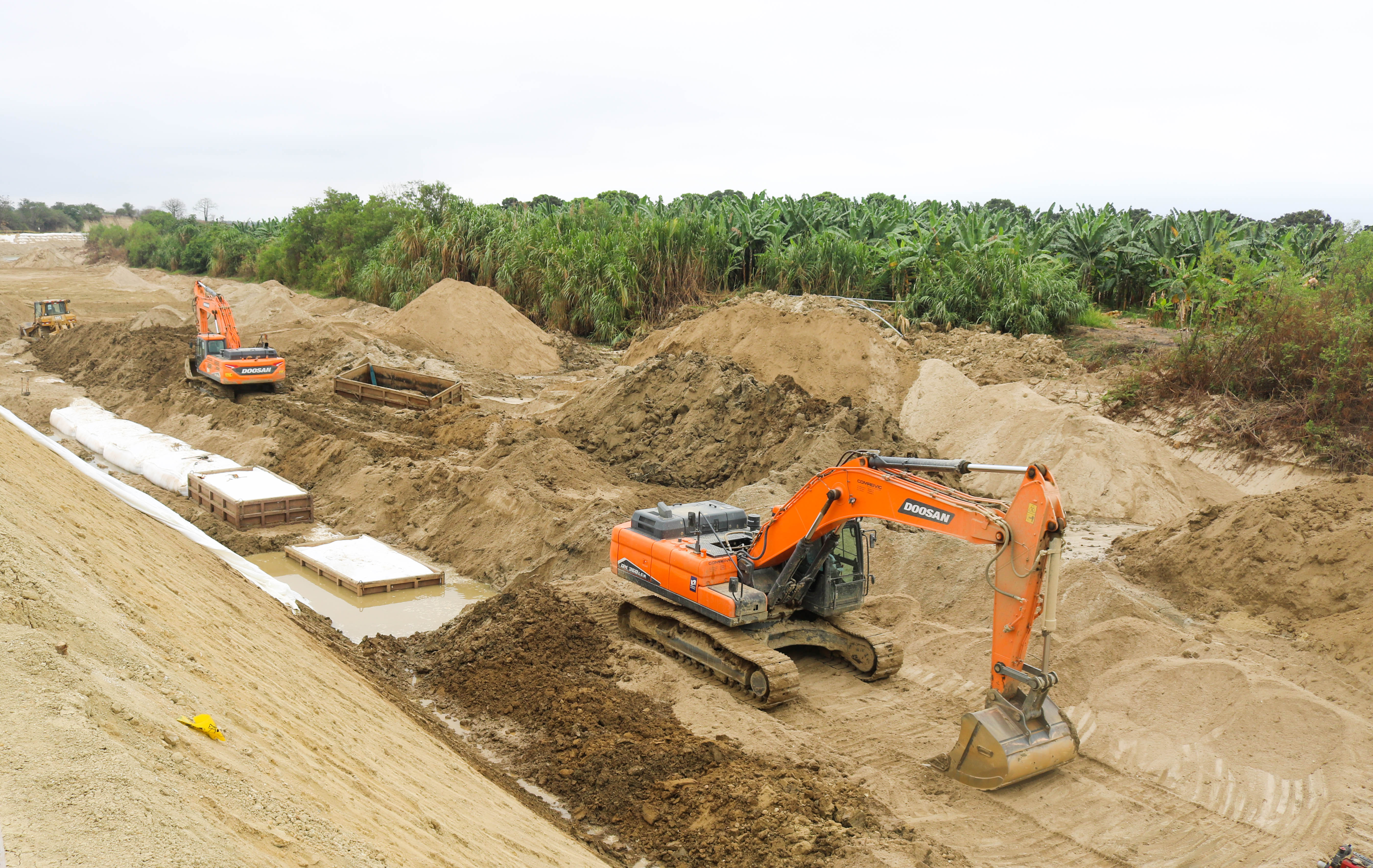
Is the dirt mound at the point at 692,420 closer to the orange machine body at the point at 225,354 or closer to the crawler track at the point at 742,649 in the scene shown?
the crawler track at the point at 742,649

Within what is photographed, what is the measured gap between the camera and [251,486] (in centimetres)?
1533

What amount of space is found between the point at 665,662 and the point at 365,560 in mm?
5482

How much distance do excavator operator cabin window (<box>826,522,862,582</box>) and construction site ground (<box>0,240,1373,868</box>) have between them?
1.16 m

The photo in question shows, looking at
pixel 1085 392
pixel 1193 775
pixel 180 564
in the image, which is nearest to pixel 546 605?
pixel 180 564

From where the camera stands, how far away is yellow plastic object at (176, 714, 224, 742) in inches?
179

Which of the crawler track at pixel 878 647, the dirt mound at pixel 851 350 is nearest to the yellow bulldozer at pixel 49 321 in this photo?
the dirt mound at pixel 851 350

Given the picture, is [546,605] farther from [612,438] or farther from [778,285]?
[778,285]

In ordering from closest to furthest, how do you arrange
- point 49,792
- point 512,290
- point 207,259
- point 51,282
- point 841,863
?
1. point 49,792
2. point 841,863
3. point 512,290
4. point 51,282
5. point 207,259

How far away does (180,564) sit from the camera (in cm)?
805

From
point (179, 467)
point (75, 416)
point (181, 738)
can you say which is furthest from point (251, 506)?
point (181, 738)

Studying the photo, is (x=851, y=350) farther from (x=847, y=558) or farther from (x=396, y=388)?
(x=396, y=388)

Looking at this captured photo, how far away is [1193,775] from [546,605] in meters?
6.67

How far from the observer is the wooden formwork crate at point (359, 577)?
1233 centimetres

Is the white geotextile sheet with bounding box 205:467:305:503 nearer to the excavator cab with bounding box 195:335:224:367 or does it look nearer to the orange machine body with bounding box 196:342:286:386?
the orange machine body with bounding box 196:342:286:386
